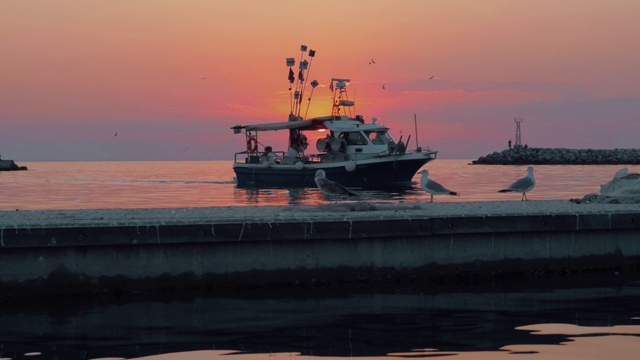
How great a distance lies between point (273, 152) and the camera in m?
63.2

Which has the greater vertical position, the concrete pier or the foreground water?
the concrete pier

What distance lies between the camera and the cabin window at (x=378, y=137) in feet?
181

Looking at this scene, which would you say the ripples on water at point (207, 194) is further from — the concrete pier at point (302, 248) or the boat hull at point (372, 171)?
the concrete pier at point (302, 248)

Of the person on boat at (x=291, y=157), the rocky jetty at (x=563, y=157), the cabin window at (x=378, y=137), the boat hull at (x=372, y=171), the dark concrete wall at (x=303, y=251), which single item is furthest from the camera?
the rocky jetty at (x=563, y=157)

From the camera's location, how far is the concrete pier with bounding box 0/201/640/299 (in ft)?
46.8

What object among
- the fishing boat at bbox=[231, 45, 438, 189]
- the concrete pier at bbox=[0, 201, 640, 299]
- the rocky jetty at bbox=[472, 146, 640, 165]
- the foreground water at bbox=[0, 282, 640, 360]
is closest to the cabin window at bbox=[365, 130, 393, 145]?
the fishing boat at bbox=[231, 45, 438, 189]

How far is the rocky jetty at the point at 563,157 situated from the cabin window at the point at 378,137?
3593 inches

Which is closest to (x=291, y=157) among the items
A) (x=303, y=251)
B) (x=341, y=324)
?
(x=303, y=251)

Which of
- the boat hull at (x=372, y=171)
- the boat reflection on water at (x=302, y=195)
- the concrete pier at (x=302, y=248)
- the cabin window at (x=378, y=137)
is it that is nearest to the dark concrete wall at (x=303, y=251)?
the concrete pier at (x=302, y=248)

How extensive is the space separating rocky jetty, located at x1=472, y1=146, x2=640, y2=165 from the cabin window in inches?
3593

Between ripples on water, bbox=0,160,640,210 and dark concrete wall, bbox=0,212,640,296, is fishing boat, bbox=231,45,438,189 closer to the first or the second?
ripples on water, bbox=0,160,640,210

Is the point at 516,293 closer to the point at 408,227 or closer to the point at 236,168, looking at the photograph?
the point at 408,227

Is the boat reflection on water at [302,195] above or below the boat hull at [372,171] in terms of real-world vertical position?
below

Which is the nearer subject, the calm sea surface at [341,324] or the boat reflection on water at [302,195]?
the calm sea surface at [341,324]
